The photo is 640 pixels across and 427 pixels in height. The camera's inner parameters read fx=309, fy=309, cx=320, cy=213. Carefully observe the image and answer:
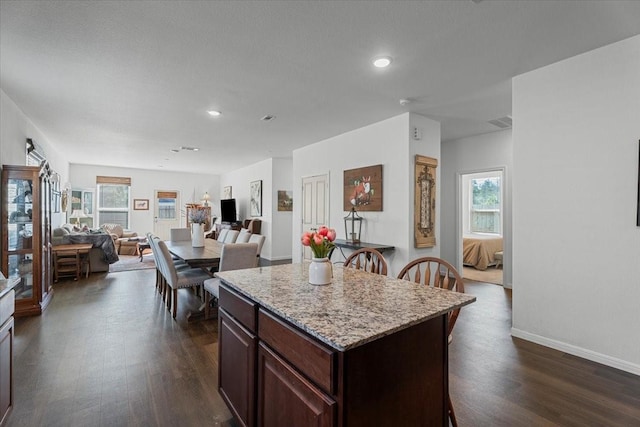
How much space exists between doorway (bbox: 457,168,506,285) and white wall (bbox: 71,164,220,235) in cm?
858

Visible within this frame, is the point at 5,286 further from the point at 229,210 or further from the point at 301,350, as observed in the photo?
the point at 229,210

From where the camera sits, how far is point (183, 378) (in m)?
2.37

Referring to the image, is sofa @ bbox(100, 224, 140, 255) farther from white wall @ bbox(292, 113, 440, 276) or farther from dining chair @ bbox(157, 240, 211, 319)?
white wall @ bbox(292, 113, 440, 276)

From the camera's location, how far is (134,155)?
750 cm

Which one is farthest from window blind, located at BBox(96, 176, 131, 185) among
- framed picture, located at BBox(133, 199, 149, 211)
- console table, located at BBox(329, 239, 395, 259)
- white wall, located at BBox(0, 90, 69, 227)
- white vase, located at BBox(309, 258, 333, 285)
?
white vase, located at BBox(309, 258, 333, 285)

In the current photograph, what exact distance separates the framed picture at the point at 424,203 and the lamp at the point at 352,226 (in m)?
0.92

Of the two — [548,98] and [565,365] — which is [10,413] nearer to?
[565,365]

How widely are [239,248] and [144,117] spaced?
2577mm

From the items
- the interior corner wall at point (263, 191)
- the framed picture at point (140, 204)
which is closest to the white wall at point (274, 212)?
the interior corner wall at point (263, 191)

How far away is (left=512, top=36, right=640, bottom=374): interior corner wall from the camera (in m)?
2.46

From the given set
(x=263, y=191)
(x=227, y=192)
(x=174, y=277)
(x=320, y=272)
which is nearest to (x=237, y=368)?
(x=320, y=272)

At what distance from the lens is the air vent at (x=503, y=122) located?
14.8 feet

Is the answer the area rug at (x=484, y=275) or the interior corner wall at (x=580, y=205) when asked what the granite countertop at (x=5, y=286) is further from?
the area rug at (x=484, y=275)

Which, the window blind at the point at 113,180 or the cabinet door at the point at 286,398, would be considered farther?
the window blind at the point at 113,180
